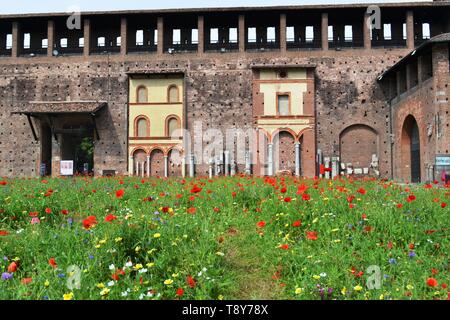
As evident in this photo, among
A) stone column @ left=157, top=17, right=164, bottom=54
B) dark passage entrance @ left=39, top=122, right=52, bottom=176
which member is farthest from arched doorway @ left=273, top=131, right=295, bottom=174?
dark passage entrance @ left=39, top=122, right=52, bottom=176

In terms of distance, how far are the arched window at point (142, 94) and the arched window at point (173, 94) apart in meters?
1.38

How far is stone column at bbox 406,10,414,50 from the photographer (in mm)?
22375

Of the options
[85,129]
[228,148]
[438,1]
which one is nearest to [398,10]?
[438,1]

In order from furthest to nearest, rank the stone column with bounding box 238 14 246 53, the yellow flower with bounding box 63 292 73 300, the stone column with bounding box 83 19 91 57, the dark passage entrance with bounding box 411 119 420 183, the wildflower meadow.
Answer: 1. the stone column with bounding box 83 19 91 57
2. the stone column with bounding box 238 14 246 53
3. the dark passage entrance with bounding box 411 119 420 183
4. the wildflower meadow
5. the yellow flower with bounding box 63 292 73 300

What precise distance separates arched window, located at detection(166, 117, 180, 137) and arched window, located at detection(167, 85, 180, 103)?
1.10m

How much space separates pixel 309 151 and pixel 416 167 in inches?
218

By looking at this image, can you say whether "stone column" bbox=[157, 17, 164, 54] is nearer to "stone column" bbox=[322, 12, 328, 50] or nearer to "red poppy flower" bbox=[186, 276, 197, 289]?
"stone column" bbox=[322, 12, 328, 50]

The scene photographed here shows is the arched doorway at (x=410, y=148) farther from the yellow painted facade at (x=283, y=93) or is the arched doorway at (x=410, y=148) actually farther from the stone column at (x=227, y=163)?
the stone column at (x=227, y=163)

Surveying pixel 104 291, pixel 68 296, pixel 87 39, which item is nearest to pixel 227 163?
pixel 87 39

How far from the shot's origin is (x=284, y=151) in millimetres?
23016

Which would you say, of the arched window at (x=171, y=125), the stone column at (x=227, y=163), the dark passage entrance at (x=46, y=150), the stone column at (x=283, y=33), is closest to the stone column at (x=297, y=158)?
the stone column at (x=227, y=163)

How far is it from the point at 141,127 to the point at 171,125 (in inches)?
71.6

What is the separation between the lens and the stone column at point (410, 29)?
2238 cm

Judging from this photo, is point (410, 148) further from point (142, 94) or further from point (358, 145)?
point (142, 94)
